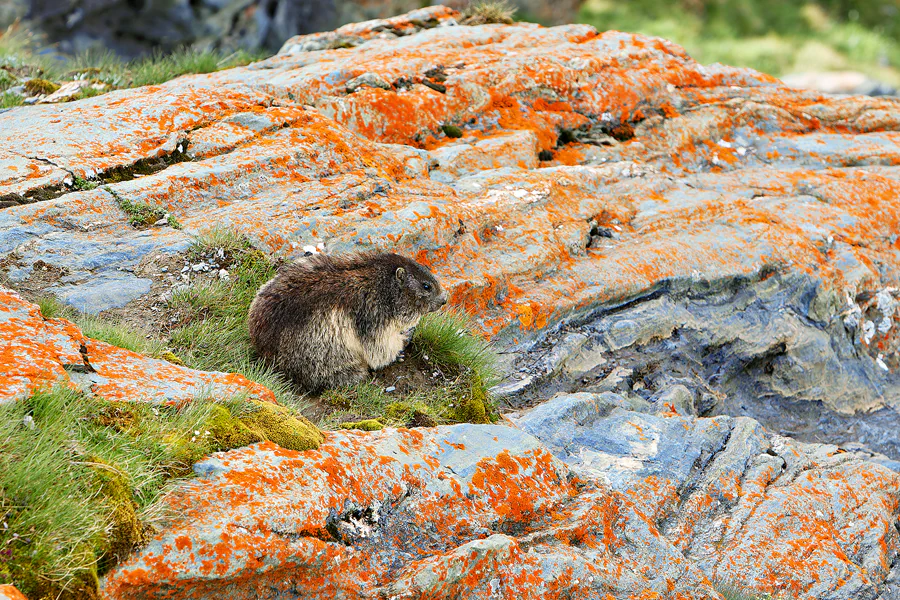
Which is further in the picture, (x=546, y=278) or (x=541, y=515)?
(x=546, y=278)

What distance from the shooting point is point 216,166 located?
9.03 metres

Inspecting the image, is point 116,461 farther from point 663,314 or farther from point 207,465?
point 663,314

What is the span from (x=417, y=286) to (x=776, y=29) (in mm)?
30003

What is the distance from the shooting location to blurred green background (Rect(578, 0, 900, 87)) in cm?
2942

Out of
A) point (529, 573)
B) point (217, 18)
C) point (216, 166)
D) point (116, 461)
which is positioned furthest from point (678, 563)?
point (217, 18)

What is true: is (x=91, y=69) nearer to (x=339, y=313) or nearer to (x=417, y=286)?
(x=339, y=313)

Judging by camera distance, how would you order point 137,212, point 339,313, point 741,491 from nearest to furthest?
point 741,491, point 339,313, point 137,212

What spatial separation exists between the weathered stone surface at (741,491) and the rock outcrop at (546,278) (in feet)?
0.10

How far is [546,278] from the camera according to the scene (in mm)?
9477

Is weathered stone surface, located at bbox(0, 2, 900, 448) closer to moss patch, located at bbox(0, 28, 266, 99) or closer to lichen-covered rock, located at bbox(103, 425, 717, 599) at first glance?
moss patch, located at bbox(0, 28, 266, 99)

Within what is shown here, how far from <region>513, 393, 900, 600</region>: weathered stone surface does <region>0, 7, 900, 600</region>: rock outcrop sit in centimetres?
3

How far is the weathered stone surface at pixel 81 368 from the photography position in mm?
4797

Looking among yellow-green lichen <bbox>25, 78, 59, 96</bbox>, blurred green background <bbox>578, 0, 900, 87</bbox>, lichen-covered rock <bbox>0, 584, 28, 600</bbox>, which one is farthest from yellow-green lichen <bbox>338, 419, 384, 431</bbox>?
blurred green background <bbox>578, 0, 900, 87</bbox>

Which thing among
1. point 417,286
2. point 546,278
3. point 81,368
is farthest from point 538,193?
point 81,368
